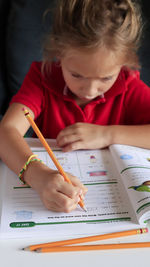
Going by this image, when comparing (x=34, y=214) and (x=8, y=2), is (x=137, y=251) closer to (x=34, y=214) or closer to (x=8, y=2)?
(x=34, y=214)

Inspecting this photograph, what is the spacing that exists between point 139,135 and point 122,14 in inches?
13.1

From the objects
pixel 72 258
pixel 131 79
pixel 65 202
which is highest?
pixel 131 79

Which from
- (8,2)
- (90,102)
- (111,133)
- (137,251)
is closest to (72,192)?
(137,251)

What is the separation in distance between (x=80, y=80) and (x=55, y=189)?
13.6 inches

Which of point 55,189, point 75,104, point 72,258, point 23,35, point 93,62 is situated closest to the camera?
point 72,258

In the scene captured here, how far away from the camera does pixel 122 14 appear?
31.0 inches

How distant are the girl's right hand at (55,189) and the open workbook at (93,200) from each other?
0.05 feet

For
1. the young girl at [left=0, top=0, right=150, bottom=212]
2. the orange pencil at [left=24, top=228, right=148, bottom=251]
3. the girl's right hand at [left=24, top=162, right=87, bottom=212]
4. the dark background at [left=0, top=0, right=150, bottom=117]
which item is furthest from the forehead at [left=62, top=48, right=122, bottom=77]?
the dark background at [left=0, top=0, right=150, bottom=117]

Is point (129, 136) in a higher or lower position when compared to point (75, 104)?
lower

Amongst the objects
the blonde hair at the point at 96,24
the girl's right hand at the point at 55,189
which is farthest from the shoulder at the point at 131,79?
the girl's right hand at the point at 55,189

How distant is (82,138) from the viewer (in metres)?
0.80

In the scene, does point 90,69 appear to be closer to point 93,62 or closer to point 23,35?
point 93,62

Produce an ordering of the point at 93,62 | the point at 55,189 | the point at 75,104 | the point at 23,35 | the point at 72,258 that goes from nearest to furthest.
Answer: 1. the point at 72,258
2. the point at 55,189
3. the point at 93,62
4. the point at 75,104
5. the point at 23,35

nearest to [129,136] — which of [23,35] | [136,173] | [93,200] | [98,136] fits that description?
[98,136]
